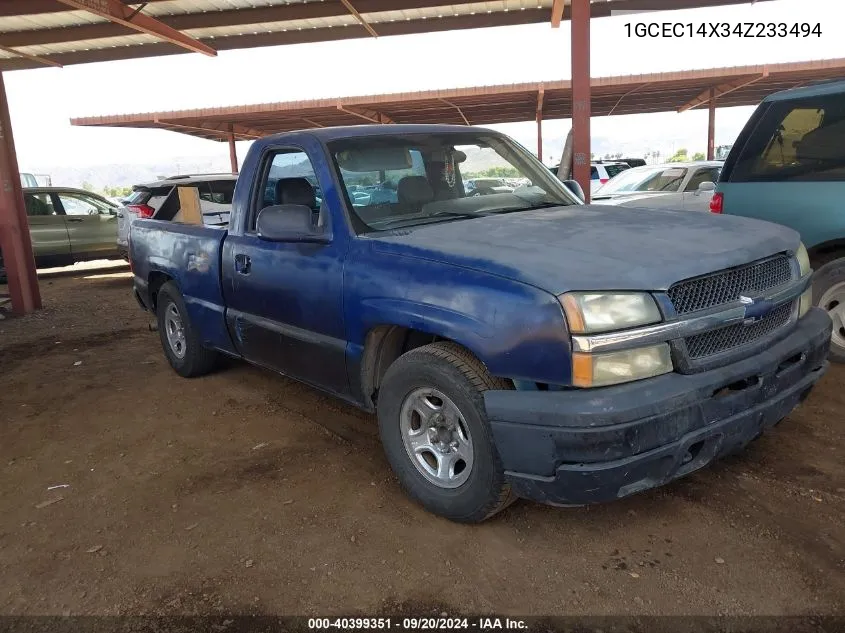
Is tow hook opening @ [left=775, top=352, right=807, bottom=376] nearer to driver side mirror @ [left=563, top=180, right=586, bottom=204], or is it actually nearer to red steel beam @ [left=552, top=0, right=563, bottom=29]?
driver side mirror @ [left=563, top=180, right=586, bottom=204]

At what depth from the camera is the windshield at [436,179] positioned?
11.4 feet

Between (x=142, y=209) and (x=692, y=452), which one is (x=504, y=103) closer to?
(x=142, y=209)

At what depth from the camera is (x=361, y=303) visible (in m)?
3.15

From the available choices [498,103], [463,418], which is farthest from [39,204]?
[498,103]

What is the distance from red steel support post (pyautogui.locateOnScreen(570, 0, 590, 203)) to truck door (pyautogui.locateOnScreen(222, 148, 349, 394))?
5.50 m

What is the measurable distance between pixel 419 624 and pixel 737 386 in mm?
1585

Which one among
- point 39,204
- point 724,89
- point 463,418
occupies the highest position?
point 724,89

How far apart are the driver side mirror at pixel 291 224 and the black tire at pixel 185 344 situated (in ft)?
6.45

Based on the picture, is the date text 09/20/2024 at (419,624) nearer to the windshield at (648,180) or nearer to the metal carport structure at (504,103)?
the windshield at (648,180)

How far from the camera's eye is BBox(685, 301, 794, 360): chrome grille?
2559 mm

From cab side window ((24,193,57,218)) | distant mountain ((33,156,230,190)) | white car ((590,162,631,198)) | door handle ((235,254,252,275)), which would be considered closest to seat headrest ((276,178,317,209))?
door handle ((235,254,252,275))

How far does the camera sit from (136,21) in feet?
32.7

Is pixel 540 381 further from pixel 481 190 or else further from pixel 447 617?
pixel 481 190

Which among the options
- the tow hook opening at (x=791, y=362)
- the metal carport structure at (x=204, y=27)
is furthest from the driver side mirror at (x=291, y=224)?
the metal carport structure at (x=204, y=27)
